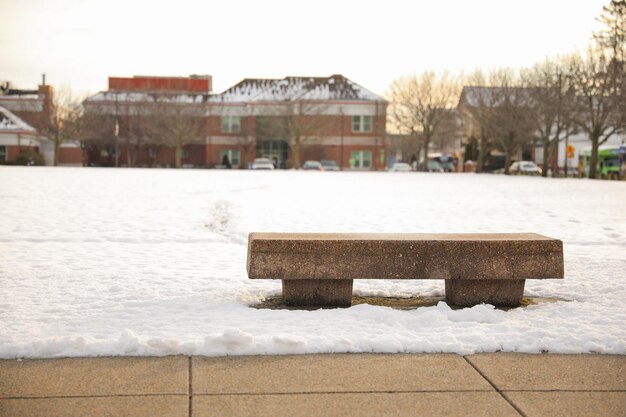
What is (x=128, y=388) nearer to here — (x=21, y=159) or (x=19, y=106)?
(x=21, y=159)

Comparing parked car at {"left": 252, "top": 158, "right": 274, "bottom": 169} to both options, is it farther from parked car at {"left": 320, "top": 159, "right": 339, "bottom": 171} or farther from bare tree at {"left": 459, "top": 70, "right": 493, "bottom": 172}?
bare tree at {"left": 459, "top": 70, "right": 493, "bottom": 172}

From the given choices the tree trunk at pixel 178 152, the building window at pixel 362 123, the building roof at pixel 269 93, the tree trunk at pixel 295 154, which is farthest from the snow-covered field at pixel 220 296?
the building roof at pixel 269 93

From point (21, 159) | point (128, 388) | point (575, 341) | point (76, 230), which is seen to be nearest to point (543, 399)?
point (575, 341)

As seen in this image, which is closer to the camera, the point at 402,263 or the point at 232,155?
the point at 402,263

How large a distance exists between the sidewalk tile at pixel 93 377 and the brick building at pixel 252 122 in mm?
66455

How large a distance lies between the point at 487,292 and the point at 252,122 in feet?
229

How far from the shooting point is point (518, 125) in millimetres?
58312

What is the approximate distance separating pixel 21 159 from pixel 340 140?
3198cm

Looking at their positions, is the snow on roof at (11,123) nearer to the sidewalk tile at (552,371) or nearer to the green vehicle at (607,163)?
the green vehicle at (607,163)

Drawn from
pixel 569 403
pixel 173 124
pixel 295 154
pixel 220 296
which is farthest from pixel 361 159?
pixel 569 403

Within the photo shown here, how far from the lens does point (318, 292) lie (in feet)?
22.0

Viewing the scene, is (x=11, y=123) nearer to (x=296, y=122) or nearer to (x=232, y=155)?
(x=232, y=155)

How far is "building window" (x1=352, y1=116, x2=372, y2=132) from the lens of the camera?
247 ft

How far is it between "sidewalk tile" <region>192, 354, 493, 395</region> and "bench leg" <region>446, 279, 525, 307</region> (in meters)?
1.77
